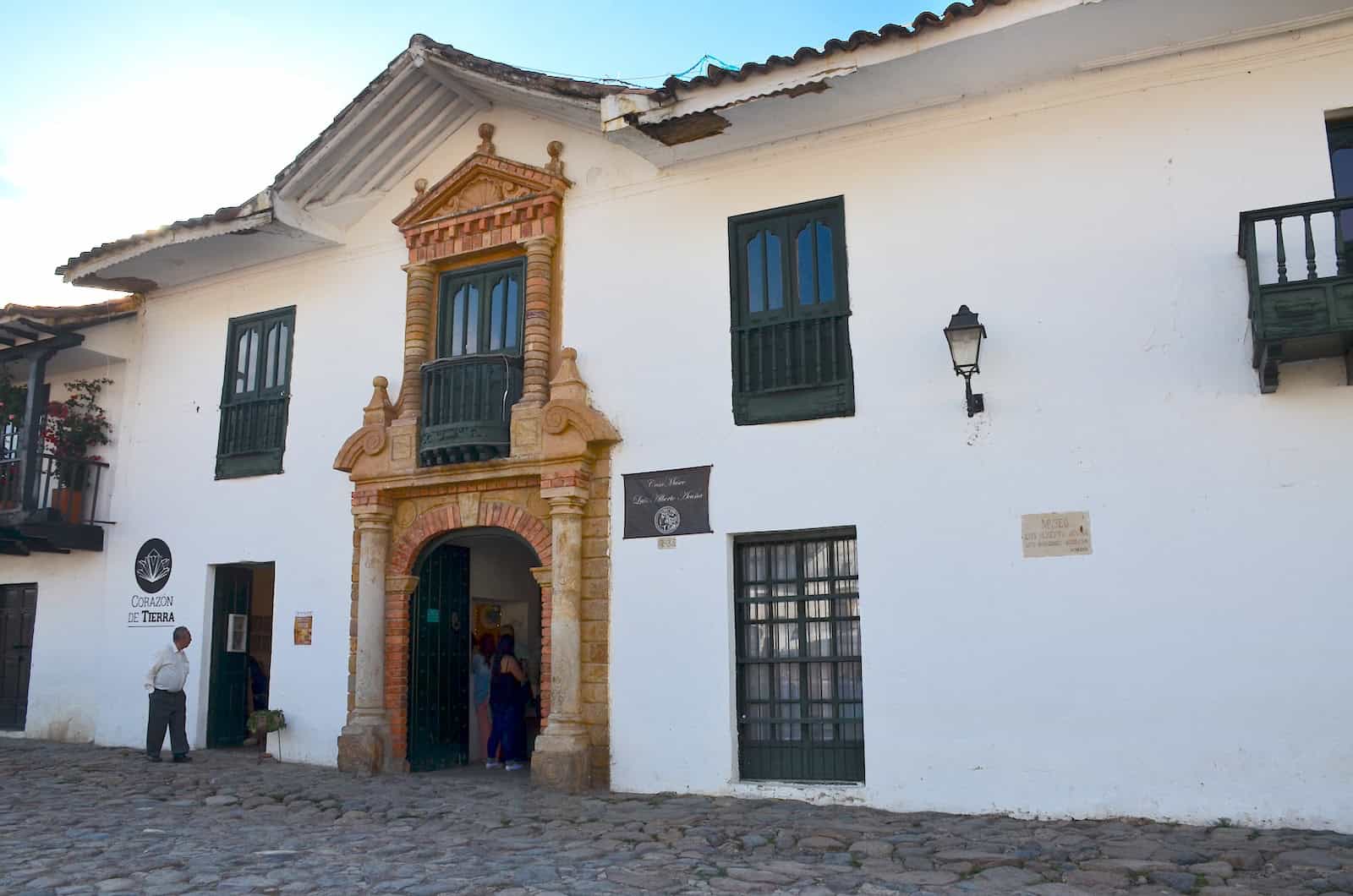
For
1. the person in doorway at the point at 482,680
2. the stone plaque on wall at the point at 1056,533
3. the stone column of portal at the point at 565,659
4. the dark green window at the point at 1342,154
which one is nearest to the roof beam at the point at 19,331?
the person in doorway at the point at 482,680

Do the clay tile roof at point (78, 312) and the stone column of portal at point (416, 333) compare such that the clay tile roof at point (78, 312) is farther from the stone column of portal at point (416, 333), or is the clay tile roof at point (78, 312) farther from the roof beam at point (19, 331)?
the stone column of portal at point (416, 333)

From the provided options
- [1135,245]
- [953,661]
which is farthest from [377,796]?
[1135,245]

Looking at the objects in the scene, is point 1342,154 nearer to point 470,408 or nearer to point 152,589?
point 470,408

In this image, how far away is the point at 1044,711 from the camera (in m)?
7.53

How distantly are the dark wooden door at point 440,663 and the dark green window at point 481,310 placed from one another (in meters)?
2.01

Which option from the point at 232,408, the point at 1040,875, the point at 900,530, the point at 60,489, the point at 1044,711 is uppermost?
the point at 232,408

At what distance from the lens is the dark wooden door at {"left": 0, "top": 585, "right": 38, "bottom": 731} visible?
1284 centimetres

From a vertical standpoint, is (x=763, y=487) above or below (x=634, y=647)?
above

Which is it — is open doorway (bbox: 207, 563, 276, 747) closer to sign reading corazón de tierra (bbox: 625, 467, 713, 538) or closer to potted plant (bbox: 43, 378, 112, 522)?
potted plant (bbox: 43, 378, 112, 522)

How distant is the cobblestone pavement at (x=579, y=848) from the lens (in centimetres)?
574

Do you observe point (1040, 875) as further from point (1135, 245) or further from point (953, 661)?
point (1135, 245)

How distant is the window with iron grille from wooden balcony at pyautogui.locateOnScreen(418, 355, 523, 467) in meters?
2.43

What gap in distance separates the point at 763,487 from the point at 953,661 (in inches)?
76.5

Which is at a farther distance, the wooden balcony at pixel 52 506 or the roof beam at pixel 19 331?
the roof beam at pixel 19 331
